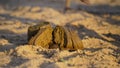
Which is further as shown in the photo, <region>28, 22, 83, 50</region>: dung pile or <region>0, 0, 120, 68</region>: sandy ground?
<region>28, 22, 83, 50</region>: dung pile

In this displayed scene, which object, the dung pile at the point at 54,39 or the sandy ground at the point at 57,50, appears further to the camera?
the dung pile at the point at 54,39

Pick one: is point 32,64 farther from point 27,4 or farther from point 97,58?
point 27,4

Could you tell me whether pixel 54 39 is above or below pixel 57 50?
above

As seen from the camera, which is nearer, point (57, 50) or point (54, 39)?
point (57, 50)

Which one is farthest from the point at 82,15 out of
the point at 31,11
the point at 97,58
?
the point at 97,58
